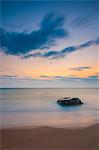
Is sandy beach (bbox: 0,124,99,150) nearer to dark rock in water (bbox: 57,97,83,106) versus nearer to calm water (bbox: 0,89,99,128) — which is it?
calm water (bbox: 0,89,99,128)

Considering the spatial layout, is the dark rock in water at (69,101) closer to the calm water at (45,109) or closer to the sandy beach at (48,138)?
the calm water at (45,109)

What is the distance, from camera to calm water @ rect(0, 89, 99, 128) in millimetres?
2607

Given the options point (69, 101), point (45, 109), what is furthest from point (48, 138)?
point (69, 101)

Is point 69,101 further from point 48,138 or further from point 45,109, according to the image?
point 48,138

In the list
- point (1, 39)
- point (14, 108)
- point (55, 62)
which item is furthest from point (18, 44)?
point (14, 108)

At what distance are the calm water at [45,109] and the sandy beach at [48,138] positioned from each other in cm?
6

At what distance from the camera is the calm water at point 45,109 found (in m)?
2.61

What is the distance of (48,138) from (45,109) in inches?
10.6

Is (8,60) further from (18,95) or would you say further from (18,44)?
(18,95)

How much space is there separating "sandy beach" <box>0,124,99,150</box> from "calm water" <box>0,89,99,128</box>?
0.06m

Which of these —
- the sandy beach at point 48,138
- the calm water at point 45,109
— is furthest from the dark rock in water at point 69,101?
the sandy beach at point 48,138

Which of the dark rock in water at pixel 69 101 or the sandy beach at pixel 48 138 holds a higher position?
the dark rock in water at pixel 69 101

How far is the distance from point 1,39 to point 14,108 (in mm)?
662

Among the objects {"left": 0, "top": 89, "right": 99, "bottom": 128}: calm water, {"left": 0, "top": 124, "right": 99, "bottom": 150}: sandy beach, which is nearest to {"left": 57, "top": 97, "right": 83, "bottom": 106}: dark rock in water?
{"left": 0, "top": 89, "right": 99, "bottom": 128}: calm water
